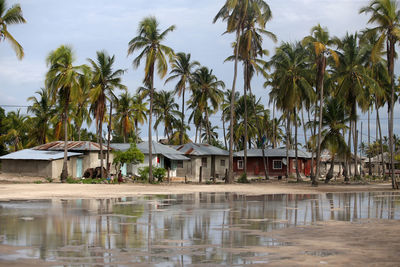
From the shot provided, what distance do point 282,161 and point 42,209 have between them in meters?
44.0

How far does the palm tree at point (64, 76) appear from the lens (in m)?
34.2

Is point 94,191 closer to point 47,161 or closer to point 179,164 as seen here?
point 47,161

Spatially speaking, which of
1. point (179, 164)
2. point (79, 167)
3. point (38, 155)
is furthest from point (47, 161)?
point (179, 164)

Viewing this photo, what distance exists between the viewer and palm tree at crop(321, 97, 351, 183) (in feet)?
141

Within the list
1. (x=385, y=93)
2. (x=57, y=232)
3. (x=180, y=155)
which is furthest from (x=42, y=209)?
(x=385, y=93)

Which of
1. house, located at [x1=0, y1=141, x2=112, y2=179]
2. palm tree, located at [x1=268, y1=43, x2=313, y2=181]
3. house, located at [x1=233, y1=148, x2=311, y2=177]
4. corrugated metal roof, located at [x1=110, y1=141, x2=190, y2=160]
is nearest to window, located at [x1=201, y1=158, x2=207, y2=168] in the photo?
corrugated metal roof, located at [x1=110, y1=141, x2=190, y2=160]

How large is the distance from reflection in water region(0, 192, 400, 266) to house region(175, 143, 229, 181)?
3355cm

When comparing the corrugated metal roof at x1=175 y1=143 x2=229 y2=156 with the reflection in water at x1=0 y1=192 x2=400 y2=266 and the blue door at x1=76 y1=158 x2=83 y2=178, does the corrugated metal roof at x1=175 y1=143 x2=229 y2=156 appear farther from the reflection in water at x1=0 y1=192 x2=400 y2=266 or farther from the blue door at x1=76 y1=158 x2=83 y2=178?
the reflection in water at x1=0 y1=192 x2=400 y2=266

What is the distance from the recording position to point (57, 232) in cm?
1066

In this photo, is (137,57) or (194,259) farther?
(137,57)

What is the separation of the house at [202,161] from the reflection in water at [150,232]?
33554 mm

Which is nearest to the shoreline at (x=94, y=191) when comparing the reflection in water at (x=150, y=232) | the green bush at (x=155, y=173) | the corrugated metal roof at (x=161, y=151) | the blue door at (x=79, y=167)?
the green bush at (x=155, y=173)

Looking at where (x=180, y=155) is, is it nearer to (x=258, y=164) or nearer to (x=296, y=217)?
(x=258, y=164)

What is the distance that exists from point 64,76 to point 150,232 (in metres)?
25.4
